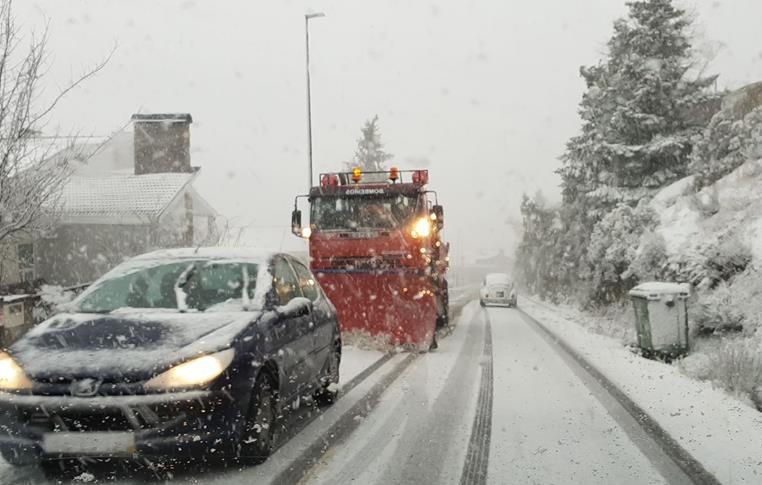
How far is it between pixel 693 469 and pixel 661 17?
24681mm

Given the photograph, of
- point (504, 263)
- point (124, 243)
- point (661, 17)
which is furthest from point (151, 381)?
point (504, 263)

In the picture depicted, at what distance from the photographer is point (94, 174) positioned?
91.7 feet

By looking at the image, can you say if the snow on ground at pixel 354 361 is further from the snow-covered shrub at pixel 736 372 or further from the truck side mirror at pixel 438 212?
the snow-covered shrub at pixel 736 372

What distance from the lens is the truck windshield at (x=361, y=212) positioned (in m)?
12.8

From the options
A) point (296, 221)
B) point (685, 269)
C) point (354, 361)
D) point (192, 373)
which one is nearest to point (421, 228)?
point (296, 221)

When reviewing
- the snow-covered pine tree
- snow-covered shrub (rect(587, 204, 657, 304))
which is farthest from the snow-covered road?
the snow-covered pine tree

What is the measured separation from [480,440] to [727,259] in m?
9.83

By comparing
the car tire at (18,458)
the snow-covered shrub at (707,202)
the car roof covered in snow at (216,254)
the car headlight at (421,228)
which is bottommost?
the car tire at (18,458)

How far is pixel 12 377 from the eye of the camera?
14.7ft

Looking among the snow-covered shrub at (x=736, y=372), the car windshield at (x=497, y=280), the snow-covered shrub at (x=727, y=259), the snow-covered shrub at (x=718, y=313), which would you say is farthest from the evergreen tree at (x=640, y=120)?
the snow-covered shrub at (x=736, y=372)

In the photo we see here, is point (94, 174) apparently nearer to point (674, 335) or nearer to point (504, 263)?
point (674, 335)

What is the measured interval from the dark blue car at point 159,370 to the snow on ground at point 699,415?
323cm

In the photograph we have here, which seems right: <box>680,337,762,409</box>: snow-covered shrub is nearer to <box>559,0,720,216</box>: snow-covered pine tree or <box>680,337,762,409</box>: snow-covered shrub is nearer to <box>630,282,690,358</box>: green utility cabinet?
<box>630,282,690,358</box>: green utility cabinet

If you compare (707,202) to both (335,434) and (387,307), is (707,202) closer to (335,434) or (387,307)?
(387,307)
